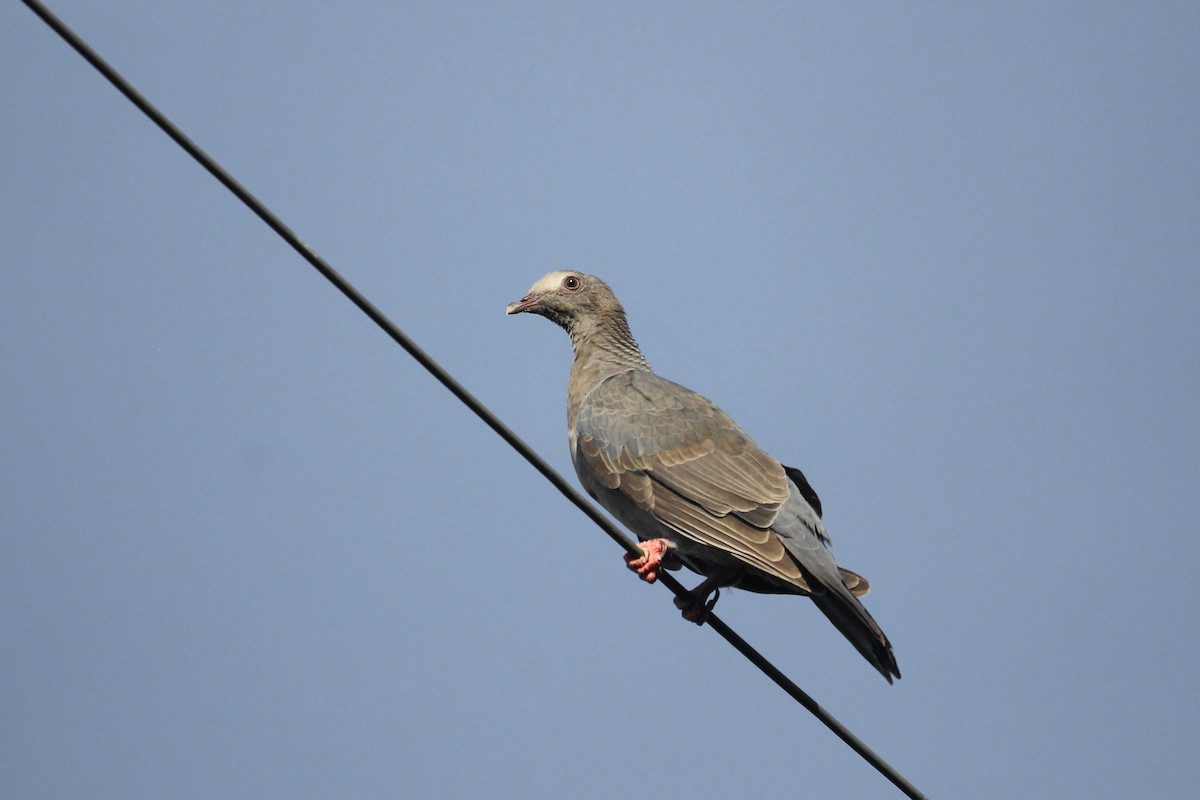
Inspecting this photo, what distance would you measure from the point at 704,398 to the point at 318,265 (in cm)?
446

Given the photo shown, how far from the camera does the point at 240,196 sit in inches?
186

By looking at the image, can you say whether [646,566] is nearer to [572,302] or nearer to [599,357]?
[599,357]

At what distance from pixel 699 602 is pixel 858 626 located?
1217 millimetres

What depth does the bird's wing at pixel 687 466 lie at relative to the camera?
746 centimetres

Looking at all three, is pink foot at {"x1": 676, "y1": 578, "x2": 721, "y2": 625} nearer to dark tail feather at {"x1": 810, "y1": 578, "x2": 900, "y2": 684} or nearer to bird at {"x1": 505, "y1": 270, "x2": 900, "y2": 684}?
bird at {"x1": 505, "y1": 270, "x2": 900, "y2": 684}

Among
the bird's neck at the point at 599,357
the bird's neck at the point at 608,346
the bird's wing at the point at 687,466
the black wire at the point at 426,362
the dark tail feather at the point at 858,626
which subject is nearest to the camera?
the black wire at the point at 426,362

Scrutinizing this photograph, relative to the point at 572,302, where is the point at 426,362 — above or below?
below

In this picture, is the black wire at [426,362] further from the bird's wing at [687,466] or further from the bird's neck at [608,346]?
the bird's neck at [608,346]

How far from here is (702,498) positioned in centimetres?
774

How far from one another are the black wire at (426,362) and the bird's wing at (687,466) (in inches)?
50.3

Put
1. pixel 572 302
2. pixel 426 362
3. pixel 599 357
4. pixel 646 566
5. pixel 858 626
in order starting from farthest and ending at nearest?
pixel 572 302, pixel 599 357, pixel 646 566, pixel 858 626, pixel 426 362

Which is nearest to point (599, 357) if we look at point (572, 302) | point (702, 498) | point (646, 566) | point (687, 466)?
point (572, 302)

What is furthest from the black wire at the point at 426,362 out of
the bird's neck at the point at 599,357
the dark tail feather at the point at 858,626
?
the bird's neck at the point at 599,357

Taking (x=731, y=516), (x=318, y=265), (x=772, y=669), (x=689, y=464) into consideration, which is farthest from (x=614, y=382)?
(x=318, y=265)
